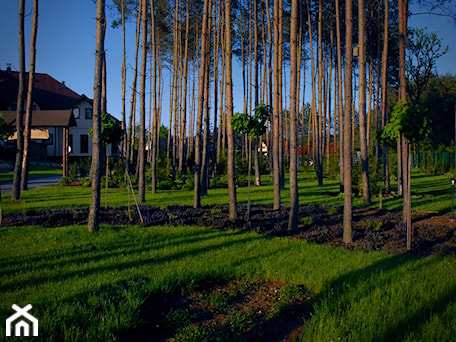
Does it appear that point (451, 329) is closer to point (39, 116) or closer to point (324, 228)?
point (324, 228)

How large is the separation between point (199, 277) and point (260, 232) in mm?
3779

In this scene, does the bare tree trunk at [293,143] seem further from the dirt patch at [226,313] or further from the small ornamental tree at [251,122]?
the dirt patch at [226,313]

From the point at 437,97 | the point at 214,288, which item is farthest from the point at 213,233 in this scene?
the point at 437,97

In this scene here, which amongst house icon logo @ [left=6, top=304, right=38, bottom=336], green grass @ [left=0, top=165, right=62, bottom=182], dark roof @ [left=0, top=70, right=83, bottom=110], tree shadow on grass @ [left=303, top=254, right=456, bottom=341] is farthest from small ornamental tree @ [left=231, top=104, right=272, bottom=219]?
dark roof @ [left=0, top=70, right=83, bottom=110]

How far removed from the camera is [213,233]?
860 cm

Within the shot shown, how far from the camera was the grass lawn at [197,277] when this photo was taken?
12.6 ft

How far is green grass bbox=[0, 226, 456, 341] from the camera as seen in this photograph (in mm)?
3838

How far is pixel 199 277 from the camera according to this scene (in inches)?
213

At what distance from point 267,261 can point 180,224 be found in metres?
3.73

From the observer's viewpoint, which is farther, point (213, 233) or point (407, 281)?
point (213, 233)

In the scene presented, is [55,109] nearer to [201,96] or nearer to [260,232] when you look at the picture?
[201,96]

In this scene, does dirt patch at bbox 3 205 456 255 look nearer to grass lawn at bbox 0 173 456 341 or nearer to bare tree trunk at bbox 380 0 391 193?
grass lawn at bbox 0 173 456 341

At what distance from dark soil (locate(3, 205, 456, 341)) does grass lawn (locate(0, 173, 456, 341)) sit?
0.18m

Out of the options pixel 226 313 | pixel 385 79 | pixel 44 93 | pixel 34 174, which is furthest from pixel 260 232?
pixel 44 93
